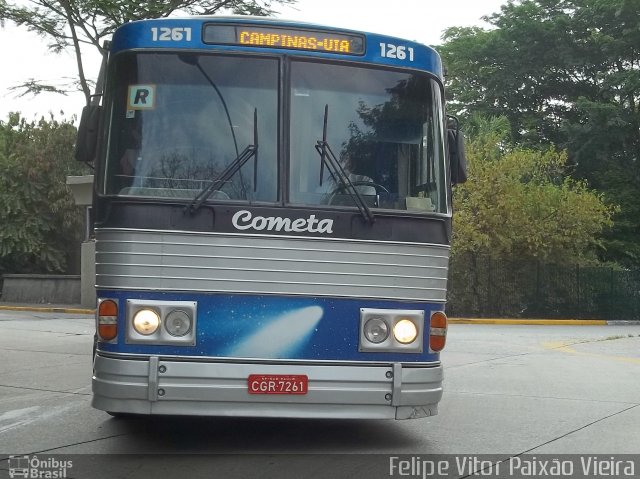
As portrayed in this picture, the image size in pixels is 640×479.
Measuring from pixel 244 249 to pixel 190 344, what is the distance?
29.6 inches

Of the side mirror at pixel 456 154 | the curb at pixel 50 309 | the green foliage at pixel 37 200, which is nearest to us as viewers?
the side mirror at pixel 456 154

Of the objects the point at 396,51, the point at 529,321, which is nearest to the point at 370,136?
the point at 396,51

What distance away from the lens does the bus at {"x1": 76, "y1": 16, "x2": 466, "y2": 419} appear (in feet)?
20.1

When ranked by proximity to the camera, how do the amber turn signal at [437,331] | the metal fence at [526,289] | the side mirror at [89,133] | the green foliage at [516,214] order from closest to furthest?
the amber turn signal at [437,331] < the side mirror at [89,133] < the green foliage at [516,214] < the metal fence at [526,289]

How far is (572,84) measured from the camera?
3994 centimetres

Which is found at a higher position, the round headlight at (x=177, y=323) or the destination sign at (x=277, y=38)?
the destination sign at (x=277, y=38)

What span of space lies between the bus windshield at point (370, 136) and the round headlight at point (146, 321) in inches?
49.9

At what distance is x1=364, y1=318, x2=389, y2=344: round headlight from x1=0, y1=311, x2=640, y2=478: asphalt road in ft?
3.04

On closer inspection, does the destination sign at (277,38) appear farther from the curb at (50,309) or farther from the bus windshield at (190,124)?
the curb at (50,309)

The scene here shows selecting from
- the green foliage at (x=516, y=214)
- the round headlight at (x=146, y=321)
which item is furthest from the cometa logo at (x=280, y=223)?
the green foliage at (x=516, y=214)

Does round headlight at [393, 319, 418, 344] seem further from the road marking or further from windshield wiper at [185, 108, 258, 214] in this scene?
the road marking

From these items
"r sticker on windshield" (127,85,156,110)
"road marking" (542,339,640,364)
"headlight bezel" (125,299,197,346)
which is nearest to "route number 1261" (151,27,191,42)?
"r sticker on windshield" (127,85,156,110)

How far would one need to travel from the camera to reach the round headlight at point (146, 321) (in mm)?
6090
